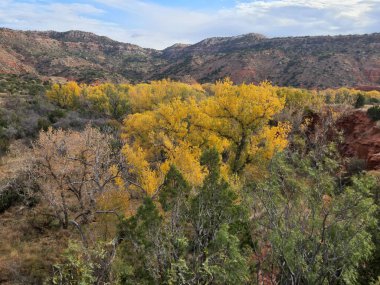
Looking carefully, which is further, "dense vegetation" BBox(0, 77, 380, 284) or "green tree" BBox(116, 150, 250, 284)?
"dense vegetation" BBox(0, 77, 380, 284)

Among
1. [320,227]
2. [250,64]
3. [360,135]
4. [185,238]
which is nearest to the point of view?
[185,238]

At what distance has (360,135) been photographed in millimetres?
40000

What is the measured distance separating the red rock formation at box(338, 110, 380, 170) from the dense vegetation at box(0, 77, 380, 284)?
66.3 inches

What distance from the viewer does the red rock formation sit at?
3647 cm

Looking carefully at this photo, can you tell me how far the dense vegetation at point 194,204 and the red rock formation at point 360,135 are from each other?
168 cm

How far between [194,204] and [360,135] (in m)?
34.2

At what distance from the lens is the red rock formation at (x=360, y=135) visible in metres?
36.5

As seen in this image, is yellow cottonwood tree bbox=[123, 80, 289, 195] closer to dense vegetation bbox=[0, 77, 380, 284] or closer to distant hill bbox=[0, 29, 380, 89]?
dense vegetation bbox=[0, 77, 380, 284]

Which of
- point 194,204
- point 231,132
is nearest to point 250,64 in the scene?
point 231,132

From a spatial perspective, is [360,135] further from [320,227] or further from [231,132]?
[320,227]

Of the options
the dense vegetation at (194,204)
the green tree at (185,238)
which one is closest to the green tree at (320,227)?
the dense vegetation at (194,204)

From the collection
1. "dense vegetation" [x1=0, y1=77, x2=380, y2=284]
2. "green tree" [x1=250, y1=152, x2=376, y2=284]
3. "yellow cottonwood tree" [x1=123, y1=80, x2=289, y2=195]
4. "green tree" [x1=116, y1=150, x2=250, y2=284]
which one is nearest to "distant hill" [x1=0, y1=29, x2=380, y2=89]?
"dense vegetation" [x1=0, y1=77, x2=380, y2=284]

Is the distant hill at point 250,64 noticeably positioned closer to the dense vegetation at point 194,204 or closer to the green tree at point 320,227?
the dense vegetation at point 194,204

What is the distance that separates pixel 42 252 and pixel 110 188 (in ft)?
18.3
